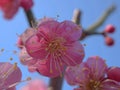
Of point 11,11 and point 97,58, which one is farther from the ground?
point 11,11

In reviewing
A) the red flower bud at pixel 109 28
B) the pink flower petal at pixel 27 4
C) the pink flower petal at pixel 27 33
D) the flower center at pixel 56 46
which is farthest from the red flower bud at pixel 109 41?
the pink flower petal at pixel 27 33

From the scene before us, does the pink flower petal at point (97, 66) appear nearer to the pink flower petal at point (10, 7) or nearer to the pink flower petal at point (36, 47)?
the pink flower petal at point (36, 47)

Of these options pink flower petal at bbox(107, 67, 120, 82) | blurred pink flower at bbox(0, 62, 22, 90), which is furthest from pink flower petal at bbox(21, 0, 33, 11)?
pink flower petal at bbox(107, 67, 120, 82)

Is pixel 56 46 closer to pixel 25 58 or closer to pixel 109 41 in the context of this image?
pixel 25 58

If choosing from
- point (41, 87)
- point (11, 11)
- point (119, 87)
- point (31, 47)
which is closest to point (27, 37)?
point (31, 47)

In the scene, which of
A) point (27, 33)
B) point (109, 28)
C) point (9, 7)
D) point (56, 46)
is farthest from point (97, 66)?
point (109, 28)

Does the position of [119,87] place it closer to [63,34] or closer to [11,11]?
[63,34]

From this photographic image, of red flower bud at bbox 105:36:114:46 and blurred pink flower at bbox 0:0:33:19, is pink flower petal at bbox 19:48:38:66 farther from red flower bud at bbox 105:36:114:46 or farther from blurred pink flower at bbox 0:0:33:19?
red flower bud at bbox 105:36:114:46
